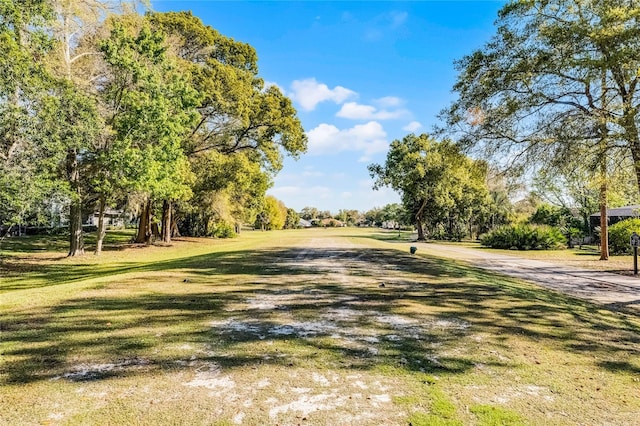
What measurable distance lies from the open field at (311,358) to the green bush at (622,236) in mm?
16439

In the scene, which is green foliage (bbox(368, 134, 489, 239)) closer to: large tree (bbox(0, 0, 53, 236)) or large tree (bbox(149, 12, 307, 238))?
large tree (bbox(149, 12, 307, 238))

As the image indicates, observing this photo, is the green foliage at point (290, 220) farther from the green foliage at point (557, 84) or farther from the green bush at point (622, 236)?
the green foliage at point (557, 84)

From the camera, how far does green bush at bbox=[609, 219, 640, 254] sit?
2088 cm

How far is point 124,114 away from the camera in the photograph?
17.7 meters

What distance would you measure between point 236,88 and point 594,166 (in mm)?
18692

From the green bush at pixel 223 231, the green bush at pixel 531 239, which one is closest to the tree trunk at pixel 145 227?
the green bush at pixel 223 231

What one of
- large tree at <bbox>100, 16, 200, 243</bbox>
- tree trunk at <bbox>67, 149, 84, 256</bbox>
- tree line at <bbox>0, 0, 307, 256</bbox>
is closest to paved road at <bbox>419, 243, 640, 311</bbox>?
large tree at <bbox>100, 16, 200, 243</bbox>

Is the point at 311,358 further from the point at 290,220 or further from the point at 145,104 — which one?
the point at 290,220

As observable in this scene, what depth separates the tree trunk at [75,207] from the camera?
692 inches

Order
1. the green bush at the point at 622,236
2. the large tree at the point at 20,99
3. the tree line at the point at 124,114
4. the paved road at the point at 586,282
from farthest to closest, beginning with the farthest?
the green bush at the point at 622,236 → the tree line at the point at 124,114 → the large tree at the point at 20,99 → the paved road at the point at 586,282

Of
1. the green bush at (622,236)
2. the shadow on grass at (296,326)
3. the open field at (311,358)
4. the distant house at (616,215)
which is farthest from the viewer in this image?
the distant house at (616,215)

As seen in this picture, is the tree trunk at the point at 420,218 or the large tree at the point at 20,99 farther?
the tree trunk at the point at 420,218

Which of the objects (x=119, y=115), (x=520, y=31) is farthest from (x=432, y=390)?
(x=119, y=115)

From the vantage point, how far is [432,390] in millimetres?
3734
